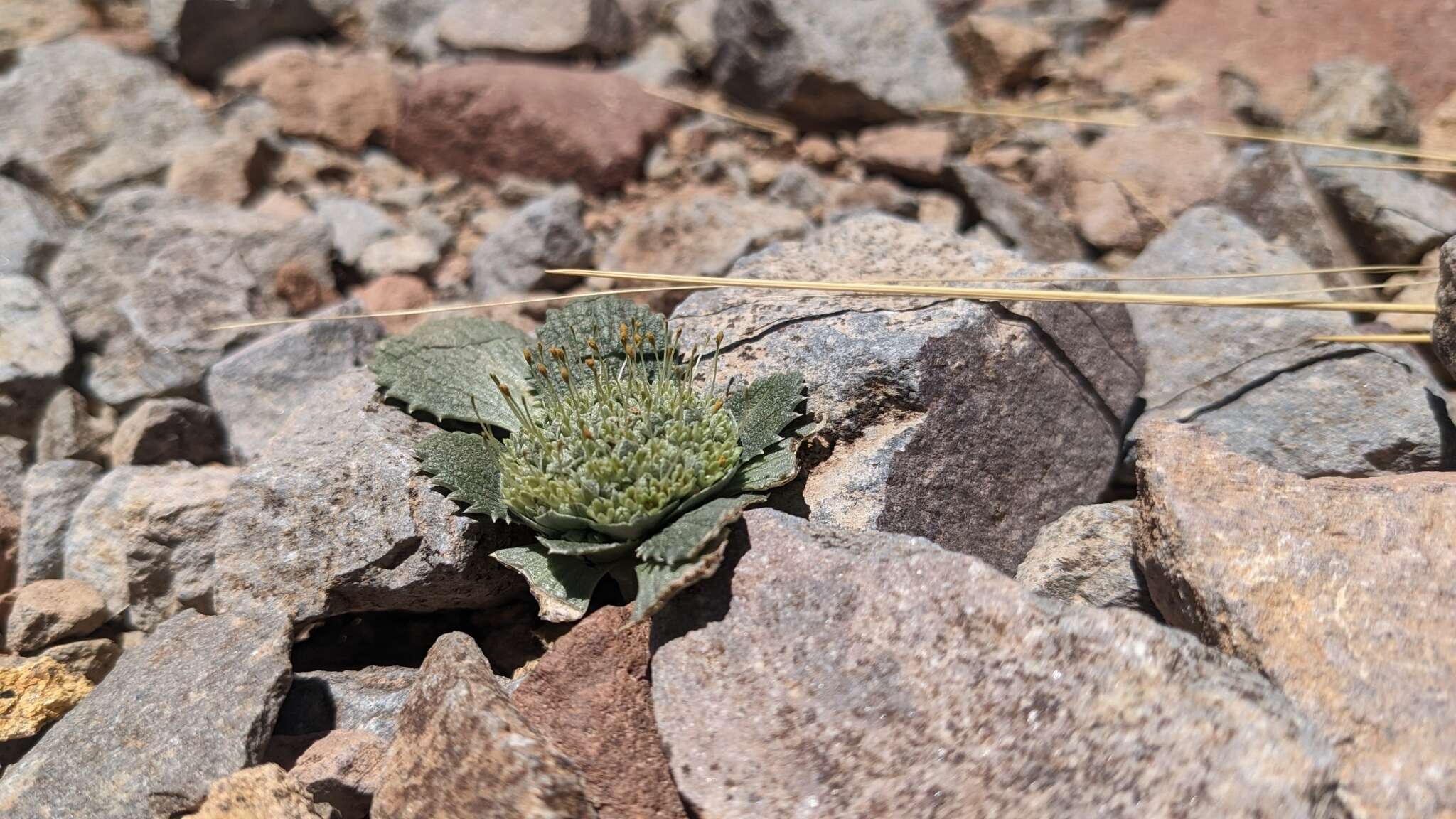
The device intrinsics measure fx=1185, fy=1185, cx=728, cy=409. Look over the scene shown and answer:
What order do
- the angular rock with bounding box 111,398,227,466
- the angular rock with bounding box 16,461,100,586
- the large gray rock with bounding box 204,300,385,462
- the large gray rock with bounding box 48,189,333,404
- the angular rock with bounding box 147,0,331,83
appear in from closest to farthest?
1. the angular rock with bounding box 16,461,100,586
2. the angular rock with bounding box 111,398,227,466
3. the large gray rock with bounding box 204,300,385,462
4. the large gray rock with bounding box 48,189,333,404
5. the angular rock with bounding box 147,0,331,83

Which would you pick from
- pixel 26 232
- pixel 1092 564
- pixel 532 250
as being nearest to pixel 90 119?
pixel 26 232

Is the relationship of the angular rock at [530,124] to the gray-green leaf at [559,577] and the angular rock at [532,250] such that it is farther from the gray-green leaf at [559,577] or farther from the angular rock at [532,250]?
the gray-green leaf at [559,577]

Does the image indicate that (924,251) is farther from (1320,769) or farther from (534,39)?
(534,39)

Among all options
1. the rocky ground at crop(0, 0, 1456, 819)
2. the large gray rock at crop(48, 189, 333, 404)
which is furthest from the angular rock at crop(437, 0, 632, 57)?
the large gray rock at crop(48, 189, 333, 404)

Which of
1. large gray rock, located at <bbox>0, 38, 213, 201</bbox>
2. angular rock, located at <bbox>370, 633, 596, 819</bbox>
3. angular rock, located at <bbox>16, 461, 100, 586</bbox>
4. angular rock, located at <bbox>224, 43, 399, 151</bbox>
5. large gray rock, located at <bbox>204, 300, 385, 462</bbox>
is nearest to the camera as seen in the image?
angular rock, located at <bbox>370, 633, 596, 819</bbox>

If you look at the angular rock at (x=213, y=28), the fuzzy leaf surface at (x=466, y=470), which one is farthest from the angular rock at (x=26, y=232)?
the fuzzy leaf surface at (x=466, y=470)

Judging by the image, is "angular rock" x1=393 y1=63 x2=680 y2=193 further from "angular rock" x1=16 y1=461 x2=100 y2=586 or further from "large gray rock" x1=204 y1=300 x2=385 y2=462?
"angular rock" x1=16 y1=461 x2=100 y2=586

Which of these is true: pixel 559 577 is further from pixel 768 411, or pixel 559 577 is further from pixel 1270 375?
pixel 1270 375
